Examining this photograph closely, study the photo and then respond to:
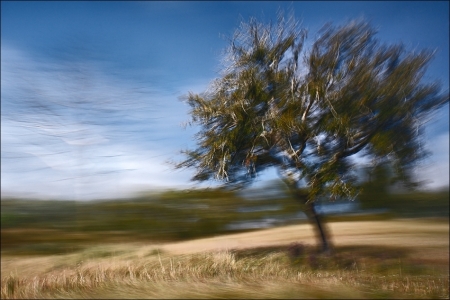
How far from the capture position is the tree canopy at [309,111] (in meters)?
4.25

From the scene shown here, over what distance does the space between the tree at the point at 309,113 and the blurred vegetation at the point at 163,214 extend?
0.20 m

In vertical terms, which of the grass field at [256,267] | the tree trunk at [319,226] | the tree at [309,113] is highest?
the tree at [309,113]

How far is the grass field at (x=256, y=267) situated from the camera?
12.9ft

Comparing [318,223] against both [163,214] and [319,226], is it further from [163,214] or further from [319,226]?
[163,214]

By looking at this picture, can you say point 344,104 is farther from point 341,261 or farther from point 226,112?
point 341,261

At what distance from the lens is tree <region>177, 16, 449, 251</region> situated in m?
4.25

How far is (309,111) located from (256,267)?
60.3 inches

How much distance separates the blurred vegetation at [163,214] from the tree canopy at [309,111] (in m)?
0.22

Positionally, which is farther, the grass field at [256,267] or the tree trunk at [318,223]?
the tree trunk at [318,223]

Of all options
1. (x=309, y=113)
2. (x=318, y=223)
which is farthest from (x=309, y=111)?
(x=318, y=223)

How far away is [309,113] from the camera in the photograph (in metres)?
4.27

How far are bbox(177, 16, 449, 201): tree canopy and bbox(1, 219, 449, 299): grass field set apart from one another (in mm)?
544

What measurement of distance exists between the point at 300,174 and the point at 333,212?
48 cm

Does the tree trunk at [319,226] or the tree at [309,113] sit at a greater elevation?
the tree at [309,113]
